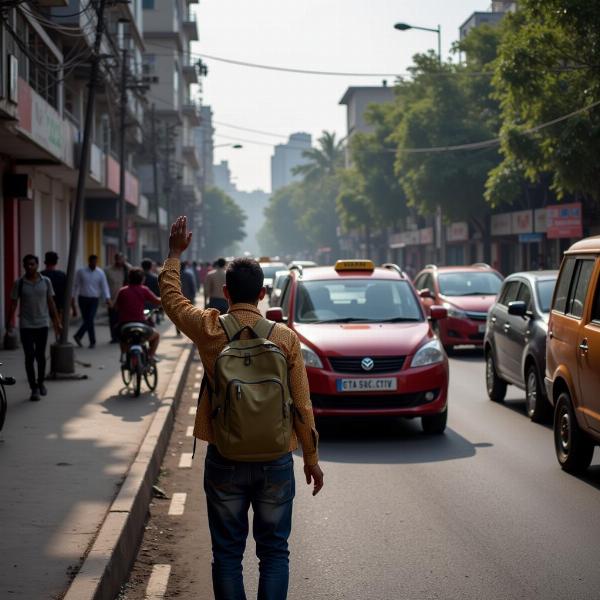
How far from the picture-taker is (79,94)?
36188 millimetres

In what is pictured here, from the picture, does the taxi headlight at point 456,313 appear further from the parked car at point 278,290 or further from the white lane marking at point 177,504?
the white lane marking at point 177,504

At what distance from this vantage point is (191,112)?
99500 millimetres

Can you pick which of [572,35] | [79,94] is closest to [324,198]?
[79,94]

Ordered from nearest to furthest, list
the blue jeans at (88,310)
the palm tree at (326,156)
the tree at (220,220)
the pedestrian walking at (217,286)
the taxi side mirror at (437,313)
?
the taxi side mirror at (437,313) → the blue jeans at (88,310) → the pedestrian walking at (217,286) → the palm tree at (326,156) → the tree at (220,220)

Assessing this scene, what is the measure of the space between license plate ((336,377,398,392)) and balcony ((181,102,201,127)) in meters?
88.3

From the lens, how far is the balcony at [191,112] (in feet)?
324

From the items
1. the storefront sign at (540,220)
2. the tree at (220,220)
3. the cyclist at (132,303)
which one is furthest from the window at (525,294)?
the tree at (220,220)

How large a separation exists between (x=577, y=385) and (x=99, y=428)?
469 centimetres

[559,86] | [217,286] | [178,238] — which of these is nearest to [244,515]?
[178,238]

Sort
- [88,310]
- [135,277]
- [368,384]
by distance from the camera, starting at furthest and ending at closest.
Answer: [88,310]
[135,277]
[368,384]

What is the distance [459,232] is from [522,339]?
52.6 m

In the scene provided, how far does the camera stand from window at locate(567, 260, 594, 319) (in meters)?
9.11

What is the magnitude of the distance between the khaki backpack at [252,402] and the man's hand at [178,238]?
55 centimetres

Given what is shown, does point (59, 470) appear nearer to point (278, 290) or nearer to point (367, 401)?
point (367, 401)
